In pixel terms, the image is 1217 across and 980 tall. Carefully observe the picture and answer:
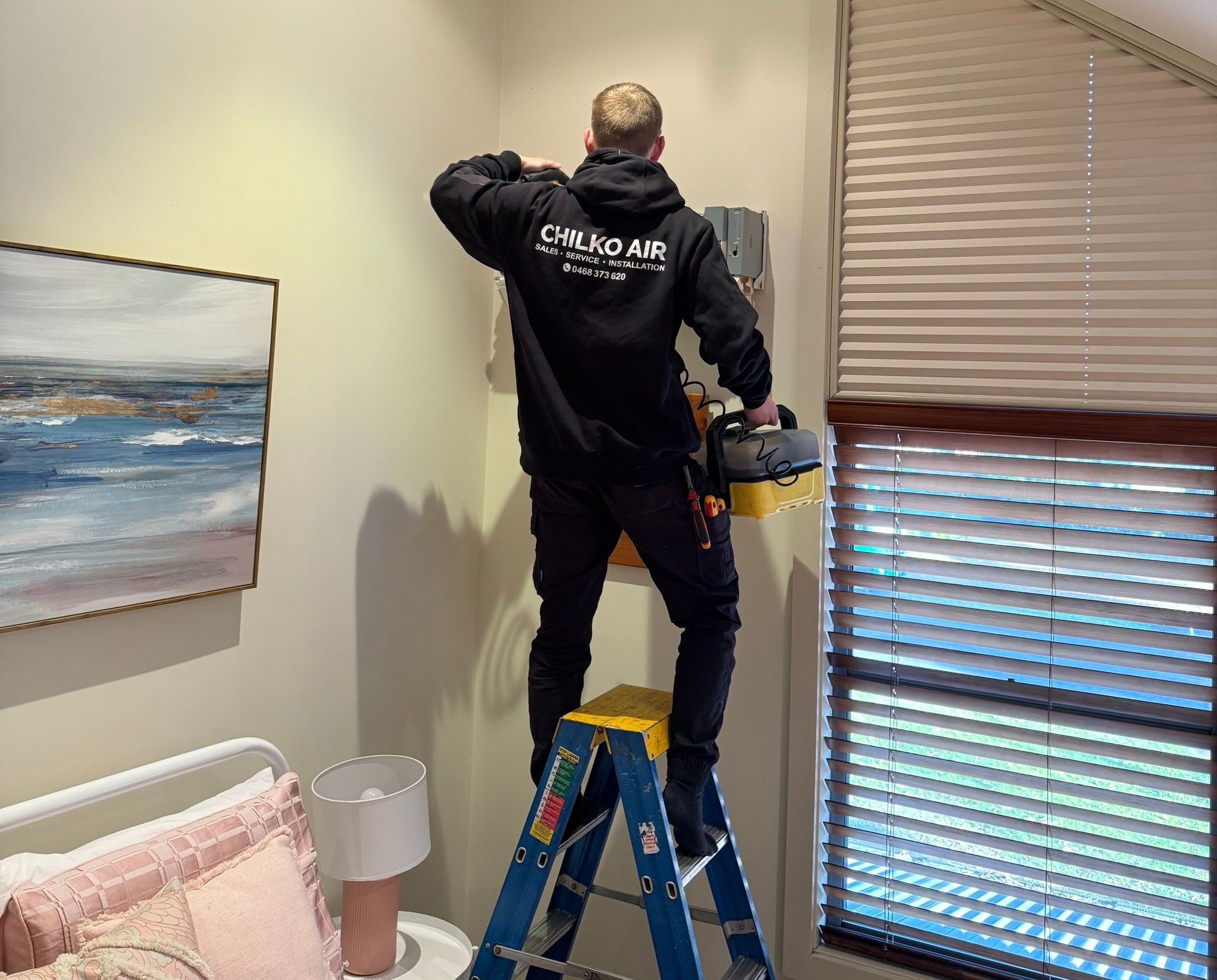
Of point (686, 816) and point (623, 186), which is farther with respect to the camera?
point (686, 816)

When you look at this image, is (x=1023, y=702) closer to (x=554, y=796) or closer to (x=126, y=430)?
(x=554, y=796)

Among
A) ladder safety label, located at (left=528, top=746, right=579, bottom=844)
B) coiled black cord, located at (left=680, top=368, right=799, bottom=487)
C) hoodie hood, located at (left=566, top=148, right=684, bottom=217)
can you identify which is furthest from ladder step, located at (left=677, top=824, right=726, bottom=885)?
hoodie hood, located at (left=566, top=148, right=684, bottom=217)

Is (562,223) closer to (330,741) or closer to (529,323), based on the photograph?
(529,323)

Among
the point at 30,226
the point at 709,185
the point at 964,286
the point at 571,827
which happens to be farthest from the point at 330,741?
the point at 964,286

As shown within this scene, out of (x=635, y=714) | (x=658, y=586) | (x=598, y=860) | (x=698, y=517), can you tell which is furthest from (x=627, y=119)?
(x=598, y=860)

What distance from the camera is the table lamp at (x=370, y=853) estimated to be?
1.83m

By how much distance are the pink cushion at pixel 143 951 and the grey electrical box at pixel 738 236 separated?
1765 millimetres

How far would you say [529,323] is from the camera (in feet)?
5.90

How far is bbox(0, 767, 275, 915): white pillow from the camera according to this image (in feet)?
4.56

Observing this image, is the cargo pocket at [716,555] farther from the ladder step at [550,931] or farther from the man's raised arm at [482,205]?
the ladder step at [550,931]

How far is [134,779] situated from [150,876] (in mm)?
209

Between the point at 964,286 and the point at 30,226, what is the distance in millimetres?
1908

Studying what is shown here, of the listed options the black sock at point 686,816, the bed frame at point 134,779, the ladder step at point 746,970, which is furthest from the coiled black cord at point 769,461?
the bed frame at point 134,779

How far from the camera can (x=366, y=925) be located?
189cm
